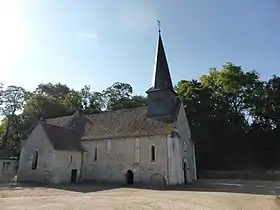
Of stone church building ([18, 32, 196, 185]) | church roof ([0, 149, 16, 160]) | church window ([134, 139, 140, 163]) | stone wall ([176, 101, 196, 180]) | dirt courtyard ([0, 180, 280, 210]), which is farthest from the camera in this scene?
church roof ([0, 149, 16, 160])

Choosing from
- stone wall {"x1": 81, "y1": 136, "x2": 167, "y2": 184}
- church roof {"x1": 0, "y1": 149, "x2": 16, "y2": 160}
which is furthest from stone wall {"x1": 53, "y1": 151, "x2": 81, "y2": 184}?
church roof {"x1": 0, "y1": 149, "x2": 16, "y2": 160}

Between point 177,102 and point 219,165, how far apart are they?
16091 mm

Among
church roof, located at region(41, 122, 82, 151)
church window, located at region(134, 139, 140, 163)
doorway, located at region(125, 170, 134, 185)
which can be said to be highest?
church roof, located at region(41, 122, 82, 151)

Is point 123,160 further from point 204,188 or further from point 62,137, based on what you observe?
point 204,188

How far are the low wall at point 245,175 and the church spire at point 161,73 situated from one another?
52.7ft

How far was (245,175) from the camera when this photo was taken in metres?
36.5

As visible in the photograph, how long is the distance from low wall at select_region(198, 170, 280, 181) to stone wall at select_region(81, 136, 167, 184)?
14.2m

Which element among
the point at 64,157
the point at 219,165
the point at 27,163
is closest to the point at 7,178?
the point at 27,163

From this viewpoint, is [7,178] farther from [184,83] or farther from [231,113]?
[231,113]

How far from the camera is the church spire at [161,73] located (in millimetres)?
30138

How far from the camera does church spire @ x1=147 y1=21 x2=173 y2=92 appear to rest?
98.9 ft

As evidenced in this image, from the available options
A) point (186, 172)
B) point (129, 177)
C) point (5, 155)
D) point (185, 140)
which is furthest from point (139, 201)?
point (5, 155)

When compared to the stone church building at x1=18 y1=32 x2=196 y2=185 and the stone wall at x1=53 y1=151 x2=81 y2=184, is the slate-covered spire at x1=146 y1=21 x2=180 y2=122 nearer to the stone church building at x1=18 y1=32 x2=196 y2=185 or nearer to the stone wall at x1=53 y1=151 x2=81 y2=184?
the stone church building at x1=18 y1=32 x2=196 y2=185

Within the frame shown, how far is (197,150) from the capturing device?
4200 centimetres
